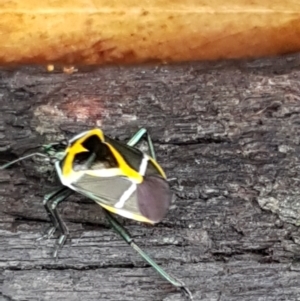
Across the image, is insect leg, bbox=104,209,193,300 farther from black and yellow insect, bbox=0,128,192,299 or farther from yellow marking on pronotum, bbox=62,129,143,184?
yellow marking on pronotum, bbox=62,129,143,184

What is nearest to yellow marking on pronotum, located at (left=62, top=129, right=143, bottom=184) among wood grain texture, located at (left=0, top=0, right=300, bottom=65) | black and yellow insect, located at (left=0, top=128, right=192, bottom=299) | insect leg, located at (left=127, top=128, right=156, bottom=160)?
black and yellow insect, located at (left=0, top=128, right=192, bottom=299)

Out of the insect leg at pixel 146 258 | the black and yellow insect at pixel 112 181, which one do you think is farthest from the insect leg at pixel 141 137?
the insect leg at pixel 146 258

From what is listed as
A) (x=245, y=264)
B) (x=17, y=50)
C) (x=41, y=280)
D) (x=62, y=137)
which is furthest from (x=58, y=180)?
(x=245, y=264)

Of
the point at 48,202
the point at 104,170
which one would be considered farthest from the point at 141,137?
the point at 48,202

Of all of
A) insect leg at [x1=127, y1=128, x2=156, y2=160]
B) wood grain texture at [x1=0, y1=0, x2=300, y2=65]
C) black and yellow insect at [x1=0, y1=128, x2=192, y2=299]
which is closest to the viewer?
black and yellow insect at [x1=0, y1=128, x2=192, y2=299]

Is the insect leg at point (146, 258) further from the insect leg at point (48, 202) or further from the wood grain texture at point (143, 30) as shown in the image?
the wood grain texture at point (143, 30)

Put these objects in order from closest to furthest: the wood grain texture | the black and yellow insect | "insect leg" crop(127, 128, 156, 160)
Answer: the black and yellow insect < "insect leg" crop(127, 128, 156, 160) < the wood grain texture
